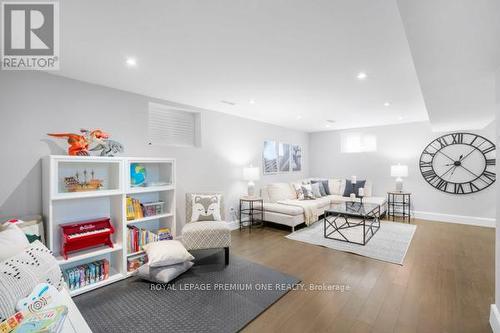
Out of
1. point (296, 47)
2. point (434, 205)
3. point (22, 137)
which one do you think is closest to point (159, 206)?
Answer: point (22, 137)

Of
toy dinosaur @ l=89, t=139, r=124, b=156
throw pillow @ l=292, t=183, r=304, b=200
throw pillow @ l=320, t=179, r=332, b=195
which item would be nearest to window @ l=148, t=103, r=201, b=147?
toy dinosaur @ l=89, t=139, r=124, b=156

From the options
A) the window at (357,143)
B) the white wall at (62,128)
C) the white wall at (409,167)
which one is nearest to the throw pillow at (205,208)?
the white wall at (62,128)

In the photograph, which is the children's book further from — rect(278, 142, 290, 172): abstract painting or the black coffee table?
rect(278, 142, 290, 172): abstract painting

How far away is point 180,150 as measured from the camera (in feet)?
12.0

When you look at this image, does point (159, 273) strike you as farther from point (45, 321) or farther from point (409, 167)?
point (409, 167)

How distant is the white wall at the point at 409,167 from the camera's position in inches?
183

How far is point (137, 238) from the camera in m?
2.76

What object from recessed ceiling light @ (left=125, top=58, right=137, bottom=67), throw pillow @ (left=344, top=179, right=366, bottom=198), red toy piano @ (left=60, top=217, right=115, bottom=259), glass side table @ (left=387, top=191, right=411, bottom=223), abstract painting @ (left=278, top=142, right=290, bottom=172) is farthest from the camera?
abstract painting @ (left=278, top=142, right=290, bottom=172)

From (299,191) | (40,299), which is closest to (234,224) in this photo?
(299,191)

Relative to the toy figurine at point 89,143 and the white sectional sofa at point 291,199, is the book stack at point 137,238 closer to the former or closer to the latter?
the toy figurine at point 89,143

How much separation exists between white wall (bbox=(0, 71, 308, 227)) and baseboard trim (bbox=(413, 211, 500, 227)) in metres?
4.84

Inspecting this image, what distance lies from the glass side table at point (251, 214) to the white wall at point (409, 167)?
10.1 feet

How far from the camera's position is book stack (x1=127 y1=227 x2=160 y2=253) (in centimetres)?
270

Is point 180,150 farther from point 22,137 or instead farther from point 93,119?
point 22,137
